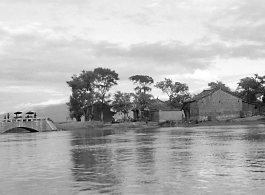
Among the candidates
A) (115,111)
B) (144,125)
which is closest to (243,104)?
(144,125)

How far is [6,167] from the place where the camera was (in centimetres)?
1867

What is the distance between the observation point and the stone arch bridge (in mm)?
75250

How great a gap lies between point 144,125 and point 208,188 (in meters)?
72.8

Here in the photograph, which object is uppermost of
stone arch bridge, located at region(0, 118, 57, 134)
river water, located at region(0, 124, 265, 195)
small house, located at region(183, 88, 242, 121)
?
small house, located at region(183, 88, 242, 121)

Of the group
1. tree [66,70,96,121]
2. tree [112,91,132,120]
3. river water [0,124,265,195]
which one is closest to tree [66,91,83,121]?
tree [66,70,96,121]

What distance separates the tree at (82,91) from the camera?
89.7 metres

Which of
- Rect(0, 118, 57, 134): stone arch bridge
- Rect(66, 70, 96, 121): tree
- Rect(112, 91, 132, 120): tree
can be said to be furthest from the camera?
Rect(112, 91, 132, 120): tree

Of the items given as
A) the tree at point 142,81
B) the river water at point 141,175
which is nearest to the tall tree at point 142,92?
the tree at point 142,81

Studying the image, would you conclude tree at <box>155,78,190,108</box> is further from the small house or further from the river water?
the river water

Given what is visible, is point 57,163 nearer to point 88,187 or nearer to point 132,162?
point 132,162

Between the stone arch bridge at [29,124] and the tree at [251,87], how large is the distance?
4974 centimetres

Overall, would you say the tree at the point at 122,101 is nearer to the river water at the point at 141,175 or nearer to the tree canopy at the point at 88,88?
the tree canopy at the point at 88,88

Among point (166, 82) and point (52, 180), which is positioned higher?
point (166, 82)

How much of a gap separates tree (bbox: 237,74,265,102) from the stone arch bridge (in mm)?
49743
